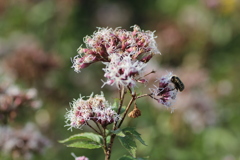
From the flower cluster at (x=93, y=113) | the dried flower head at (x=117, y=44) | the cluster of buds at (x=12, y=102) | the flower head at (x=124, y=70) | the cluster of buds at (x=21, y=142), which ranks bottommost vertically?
the flower cluster at (x=93, y=113)

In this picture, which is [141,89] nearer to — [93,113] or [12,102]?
[12,102]

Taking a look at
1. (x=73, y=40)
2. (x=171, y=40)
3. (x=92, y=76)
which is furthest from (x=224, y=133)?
(x=73, y=40)

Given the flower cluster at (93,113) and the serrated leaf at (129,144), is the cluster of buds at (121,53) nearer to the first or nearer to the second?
the flower cluster at (93,113)

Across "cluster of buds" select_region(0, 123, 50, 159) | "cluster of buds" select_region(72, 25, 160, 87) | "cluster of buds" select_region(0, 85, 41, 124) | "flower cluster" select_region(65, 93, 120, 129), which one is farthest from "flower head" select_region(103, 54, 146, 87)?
"cluster of buds" select_region(0, 123, 50, 159)

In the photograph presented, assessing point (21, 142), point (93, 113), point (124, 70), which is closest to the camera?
point (124, 70)

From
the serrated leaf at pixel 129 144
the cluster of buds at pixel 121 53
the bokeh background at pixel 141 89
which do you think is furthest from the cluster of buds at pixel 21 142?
the serrated leaf at pixel 129 144

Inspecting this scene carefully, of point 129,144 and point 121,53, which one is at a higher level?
point 121,53

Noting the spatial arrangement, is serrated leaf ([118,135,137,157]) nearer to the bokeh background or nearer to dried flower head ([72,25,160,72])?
dried flower head ([72,25,160,72])

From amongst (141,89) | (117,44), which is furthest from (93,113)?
(141,89)
